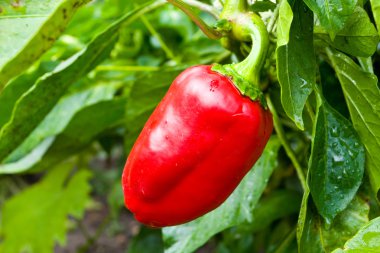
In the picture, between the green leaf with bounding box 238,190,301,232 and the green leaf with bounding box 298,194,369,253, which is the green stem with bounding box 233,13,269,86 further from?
the green leaf with bounding box 238,190,301,232

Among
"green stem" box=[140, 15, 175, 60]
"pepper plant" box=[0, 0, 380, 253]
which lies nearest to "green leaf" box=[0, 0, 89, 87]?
"pepper plant" box=[0, 0, 380, 253]

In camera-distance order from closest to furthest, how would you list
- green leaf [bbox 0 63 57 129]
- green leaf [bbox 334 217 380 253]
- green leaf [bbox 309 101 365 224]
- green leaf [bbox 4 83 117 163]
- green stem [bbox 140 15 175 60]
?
green leaf [bbox 334 217 380 253]
green leaf [bbox 309 101 365 224]
green leaf [bbox 0 63 57 129]
green leaf [bbox 4 83 117 163]
green stem [bbox 140 15 175 60]

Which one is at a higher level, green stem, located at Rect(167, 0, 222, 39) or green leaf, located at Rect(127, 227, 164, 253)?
green stem, located at Rect(167, 0, 222, 39)

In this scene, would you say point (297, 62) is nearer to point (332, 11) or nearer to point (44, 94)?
point (332, 11)

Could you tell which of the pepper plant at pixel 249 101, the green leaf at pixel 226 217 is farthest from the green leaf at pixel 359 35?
the green leaf at pixel 226 217

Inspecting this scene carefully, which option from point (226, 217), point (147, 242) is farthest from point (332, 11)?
point (147, 242)

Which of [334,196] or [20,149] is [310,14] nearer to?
[334,196]

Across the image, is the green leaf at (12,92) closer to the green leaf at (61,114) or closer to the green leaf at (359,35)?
the green leaf at (61,114)
